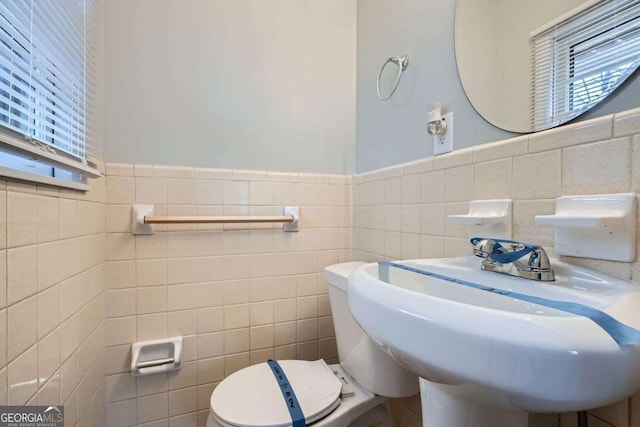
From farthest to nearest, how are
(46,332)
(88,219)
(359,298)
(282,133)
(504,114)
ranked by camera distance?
(282,133)
(88,219)
(504,114)
(46,332)
(359,298)

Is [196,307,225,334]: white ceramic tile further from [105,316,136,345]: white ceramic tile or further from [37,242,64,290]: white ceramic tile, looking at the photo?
[37,242,64,290]: white ceramic tile

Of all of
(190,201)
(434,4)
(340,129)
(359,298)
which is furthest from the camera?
→ (340,129)

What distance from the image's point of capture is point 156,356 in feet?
3.63

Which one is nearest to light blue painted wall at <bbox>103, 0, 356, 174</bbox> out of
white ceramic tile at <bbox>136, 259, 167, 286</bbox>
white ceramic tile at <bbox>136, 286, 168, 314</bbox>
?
white ceramic tile at <bbox>136, 259, 167, 286</bbox>

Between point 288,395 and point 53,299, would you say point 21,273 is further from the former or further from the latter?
point 288,395

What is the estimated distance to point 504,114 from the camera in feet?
2.49

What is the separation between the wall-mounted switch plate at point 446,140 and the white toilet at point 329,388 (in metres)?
0.52

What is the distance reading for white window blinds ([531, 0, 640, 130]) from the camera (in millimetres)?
556

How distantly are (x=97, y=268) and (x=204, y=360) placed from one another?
1.78 feet

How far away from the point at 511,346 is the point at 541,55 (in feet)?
2.44

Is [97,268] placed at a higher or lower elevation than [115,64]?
→ lower

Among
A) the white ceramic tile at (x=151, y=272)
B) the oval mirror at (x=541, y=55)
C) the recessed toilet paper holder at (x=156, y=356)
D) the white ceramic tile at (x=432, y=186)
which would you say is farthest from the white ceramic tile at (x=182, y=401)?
the oval mirror at (x=541, y=55)

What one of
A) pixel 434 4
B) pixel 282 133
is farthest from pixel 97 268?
pixel 434 4

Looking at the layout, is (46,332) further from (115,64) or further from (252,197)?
(115,64)
